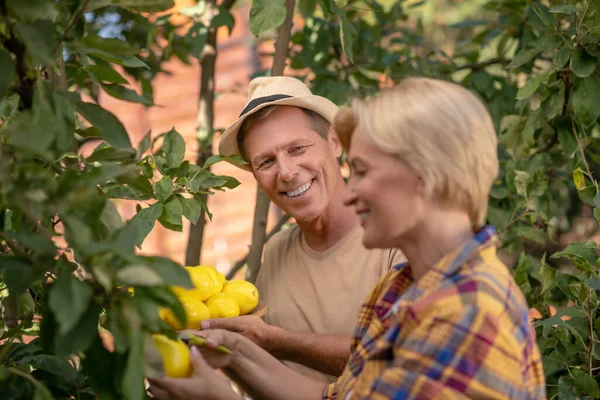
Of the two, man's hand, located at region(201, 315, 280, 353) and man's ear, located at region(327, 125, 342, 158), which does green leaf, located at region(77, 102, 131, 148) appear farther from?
man's ear, located at region(327, 125, 342, 158)

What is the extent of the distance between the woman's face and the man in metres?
0.77

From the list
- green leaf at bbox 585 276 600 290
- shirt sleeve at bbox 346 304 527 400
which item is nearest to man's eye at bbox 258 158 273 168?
green leaf at bbox 585 276 600 290

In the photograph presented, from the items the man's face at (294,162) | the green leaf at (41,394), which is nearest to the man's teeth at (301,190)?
the man's face at (294,162)

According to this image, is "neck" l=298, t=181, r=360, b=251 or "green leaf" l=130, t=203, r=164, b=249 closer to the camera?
"green leaf" l=130, t=203, r=164, b=249

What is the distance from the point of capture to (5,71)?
121cm

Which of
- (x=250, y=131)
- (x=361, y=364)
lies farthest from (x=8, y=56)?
(x=250, y=131)

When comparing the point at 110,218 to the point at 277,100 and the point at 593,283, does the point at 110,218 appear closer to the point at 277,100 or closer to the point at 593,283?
the point at 277,100

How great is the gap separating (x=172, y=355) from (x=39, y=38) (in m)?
0.56

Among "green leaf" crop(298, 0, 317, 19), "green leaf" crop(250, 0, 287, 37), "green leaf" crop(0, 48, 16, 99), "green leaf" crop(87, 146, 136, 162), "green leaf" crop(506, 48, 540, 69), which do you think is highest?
"green leaf" crop(298, 0, 317, 19)

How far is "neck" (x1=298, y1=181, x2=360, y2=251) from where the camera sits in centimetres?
215

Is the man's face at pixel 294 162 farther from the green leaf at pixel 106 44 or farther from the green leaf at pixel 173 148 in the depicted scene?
the green leaf at pixel 106 44

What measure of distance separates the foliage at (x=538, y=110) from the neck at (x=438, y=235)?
0.83 m

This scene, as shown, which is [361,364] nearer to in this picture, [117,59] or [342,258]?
[117,59]

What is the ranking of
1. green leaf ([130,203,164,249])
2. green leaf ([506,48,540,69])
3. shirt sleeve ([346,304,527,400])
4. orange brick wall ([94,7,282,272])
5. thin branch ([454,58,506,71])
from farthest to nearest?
1. orange brick wall ([94,7,282,272])
2. thin branch ([454,58,506,71])
3. green leaf ([506,48,540,69])
4. green leaf ([130,203,164,249])
5. shirt sleeve ([346,304,527,400])
